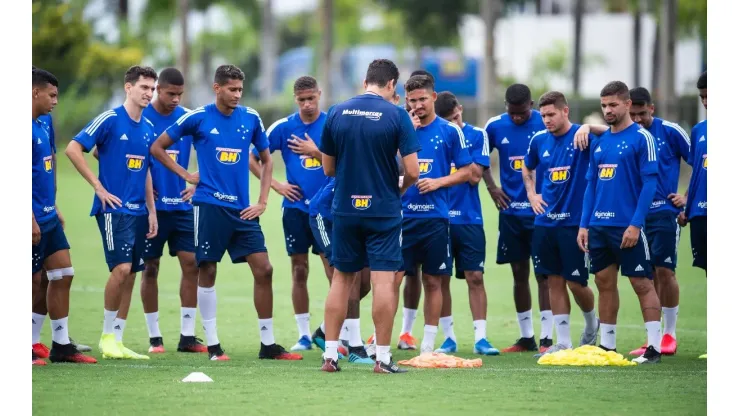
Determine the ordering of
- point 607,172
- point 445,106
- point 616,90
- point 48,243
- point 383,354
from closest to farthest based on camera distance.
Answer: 1. point 383,354
2. point 48,243
3. point 616,90
4. point 607,172
5. point 445,106

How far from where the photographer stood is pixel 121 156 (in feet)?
35.5

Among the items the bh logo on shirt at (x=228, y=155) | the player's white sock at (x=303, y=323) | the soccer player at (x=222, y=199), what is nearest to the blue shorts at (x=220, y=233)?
the soccer player at (x=222, y=199)

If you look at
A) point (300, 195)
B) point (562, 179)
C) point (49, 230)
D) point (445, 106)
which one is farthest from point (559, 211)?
point (49, 230)

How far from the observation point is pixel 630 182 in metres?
10.5

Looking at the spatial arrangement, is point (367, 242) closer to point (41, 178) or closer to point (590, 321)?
point (41, 178)

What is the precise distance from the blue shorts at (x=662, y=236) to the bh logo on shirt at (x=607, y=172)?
1407 millimetres

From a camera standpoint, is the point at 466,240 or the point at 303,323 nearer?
the point at 466,240

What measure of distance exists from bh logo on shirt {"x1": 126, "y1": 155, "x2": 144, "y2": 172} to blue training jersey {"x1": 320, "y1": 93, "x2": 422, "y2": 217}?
2091 millimetres

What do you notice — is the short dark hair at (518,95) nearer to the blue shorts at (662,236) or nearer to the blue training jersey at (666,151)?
the blue training jersey at (666,151)

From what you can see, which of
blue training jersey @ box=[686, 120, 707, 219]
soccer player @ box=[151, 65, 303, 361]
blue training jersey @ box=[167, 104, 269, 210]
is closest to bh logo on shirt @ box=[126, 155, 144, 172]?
soccer player @ box=[151, 65, 303, 361]

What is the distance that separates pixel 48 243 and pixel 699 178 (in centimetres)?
579

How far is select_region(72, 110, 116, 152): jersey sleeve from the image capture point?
1063 cm

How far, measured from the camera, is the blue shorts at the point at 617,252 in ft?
34.6
